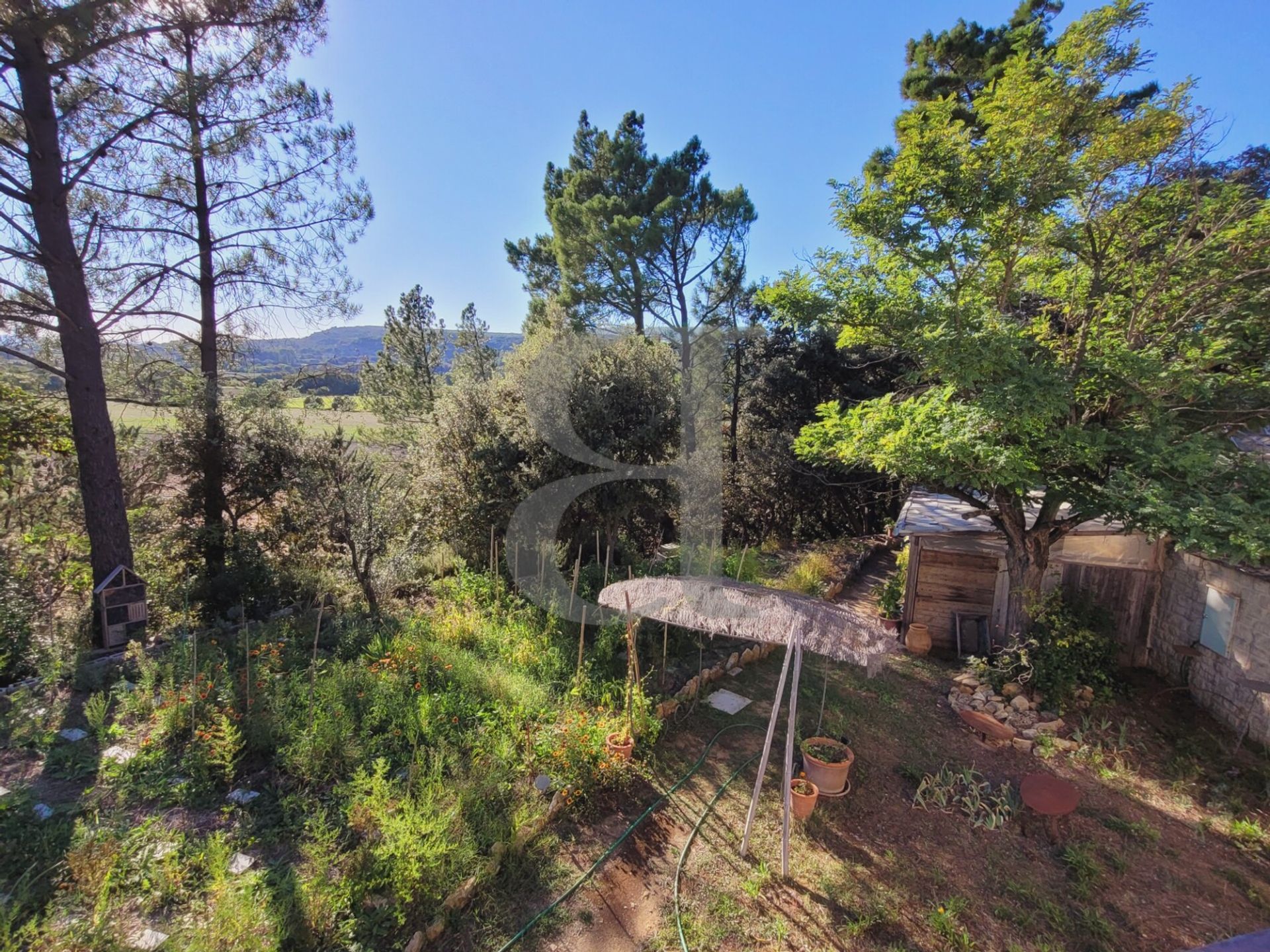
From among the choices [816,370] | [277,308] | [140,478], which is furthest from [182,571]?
[816,370]

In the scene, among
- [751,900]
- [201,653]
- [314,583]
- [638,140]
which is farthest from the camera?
[638,140]

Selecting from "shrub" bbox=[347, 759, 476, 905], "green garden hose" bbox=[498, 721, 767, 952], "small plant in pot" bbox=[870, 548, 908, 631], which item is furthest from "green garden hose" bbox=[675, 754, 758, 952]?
"small plant in pot" bbox=[870, 548, 908, 631]

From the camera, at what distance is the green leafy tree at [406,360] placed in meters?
15.8

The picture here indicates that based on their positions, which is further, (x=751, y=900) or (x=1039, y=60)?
(x=1039, y=60)

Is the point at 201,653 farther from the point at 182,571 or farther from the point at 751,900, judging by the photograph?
the point at 751,900

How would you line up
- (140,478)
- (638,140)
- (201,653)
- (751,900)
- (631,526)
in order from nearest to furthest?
(751,900), (201,653), (140,478), (631,526), (638,140)

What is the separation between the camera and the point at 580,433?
25.7 feet

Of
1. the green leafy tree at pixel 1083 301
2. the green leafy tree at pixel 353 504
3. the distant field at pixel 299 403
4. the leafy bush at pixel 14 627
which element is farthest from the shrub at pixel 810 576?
the leafy bush at pixel 14 627

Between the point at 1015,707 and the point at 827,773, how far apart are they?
2838 mm

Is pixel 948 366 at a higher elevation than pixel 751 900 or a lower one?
higher

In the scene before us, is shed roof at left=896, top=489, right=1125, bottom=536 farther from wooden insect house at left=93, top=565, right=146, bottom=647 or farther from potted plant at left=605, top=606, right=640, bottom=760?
wooden insect house at left=93, top=565, right=146, bottom=647

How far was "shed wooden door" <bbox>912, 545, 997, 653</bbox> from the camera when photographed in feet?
24.0

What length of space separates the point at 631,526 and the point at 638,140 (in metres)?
9.42

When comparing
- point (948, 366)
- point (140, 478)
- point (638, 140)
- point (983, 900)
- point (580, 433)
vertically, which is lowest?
point (983, 900)
